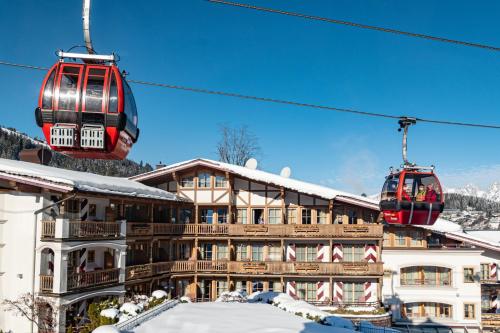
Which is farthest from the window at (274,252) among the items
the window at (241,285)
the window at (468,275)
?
the window at (468,275)

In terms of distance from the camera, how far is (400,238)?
33.9 meters

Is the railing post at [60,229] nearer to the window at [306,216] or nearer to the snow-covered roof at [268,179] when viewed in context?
the snow-covered roof at [268,179]

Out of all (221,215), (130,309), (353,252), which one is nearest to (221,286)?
(221,215)

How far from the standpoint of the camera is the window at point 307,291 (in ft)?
112

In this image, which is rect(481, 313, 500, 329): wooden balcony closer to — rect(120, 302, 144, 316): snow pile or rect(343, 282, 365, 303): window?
rect(343, 282, 365, 303): window

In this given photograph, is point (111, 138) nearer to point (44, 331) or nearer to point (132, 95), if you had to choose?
point (132, 95)

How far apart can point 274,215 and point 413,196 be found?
18940 millimetres

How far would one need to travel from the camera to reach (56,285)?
22438mm

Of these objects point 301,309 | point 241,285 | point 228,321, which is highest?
point 228,321

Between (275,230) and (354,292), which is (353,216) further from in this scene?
(275,230)

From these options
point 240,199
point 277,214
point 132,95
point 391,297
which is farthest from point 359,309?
point 132,95

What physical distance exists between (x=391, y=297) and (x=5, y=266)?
22350 mm

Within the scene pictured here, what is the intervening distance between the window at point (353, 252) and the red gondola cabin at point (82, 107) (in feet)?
86.9

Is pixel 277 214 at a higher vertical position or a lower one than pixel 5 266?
higher
